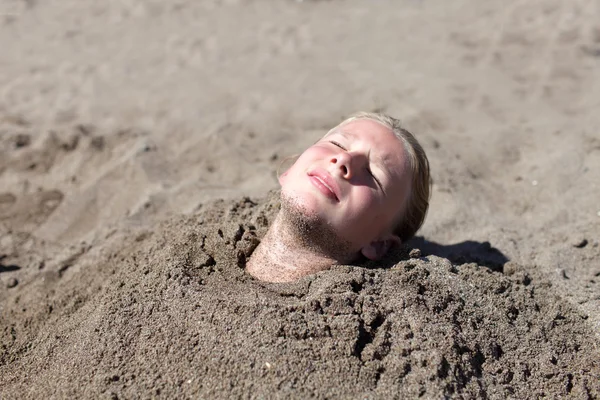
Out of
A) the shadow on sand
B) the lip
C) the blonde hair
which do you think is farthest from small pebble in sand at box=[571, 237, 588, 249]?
the lip

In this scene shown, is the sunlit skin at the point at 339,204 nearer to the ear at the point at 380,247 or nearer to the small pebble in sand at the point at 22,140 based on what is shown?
the ear at the point at 380,247

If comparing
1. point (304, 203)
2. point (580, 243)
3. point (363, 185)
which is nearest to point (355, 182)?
point (363, 185)

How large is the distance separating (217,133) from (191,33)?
212cm

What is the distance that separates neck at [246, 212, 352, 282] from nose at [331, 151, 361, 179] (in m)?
0.34

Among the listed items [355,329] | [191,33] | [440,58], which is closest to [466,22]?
[440,58]

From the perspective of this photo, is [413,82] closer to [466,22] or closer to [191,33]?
[466,22]

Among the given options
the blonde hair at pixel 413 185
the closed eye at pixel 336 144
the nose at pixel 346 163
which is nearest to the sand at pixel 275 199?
the blonde hair at pixel 413 185

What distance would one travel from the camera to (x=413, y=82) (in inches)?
231

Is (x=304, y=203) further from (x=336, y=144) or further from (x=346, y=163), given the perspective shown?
(x=336, y=144)

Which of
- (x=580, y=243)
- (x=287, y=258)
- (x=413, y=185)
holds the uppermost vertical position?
(x=413, y=185)

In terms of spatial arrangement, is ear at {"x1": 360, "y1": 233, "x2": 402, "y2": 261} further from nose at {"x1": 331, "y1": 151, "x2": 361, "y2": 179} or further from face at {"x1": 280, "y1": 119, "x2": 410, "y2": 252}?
nose at {"x1": 331, "y1": 151, "x2": 361, "y2": 179}

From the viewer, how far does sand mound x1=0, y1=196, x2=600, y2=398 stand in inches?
98.3

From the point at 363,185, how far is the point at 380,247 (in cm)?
38

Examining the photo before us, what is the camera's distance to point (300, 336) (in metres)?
2.59
